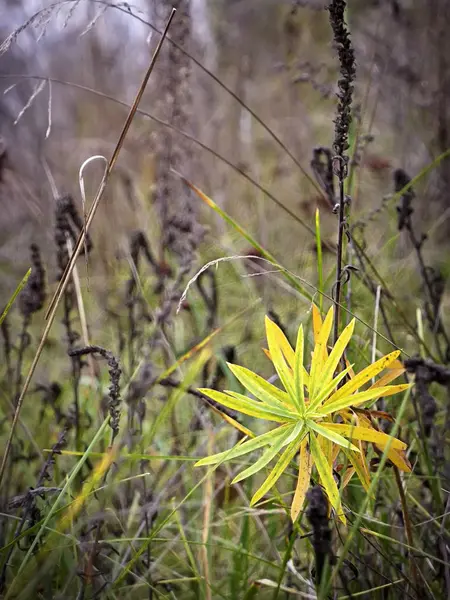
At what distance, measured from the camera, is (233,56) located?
4496 mm

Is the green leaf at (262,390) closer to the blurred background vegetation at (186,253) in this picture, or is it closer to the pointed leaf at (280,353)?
the pointed leaf at (280,353)

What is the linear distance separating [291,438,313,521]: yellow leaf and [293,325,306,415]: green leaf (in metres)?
0.04

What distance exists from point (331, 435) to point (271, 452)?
0.07 metres

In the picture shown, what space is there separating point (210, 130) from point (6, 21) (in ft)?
4.39

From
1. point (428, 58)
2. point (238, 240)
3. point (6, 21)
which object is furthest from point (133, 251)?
point (6, 21)

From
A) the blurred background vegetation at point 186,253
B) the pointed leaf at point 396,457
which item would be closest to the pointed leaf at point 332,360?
the pointed leaf at point 396,457

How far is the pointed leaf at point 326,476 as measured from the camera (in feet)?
2.00

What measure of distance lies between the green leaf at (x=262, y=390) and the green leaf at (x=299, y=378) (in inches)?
0.6

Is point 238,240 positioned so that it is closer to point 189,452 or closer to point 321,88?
point 321,88

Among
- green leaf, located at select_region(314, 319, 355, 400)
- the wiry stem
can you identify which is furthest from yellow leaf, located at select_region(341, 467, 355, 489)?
the wiry stem

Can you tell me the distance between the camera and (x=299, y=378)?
26.3 inches

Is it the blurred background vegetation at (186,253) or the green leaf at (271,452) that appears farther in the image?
the blurred background vegetation at (186,253)

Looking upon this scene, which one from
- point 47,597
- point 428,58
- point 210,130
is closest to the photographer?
point 47,597

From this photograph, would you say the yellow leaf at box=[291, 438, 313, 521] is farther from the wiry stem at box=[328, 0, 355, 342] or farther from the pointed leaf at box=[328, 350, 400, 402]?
the wiry stem at box=[328, 0, 355, 342]
